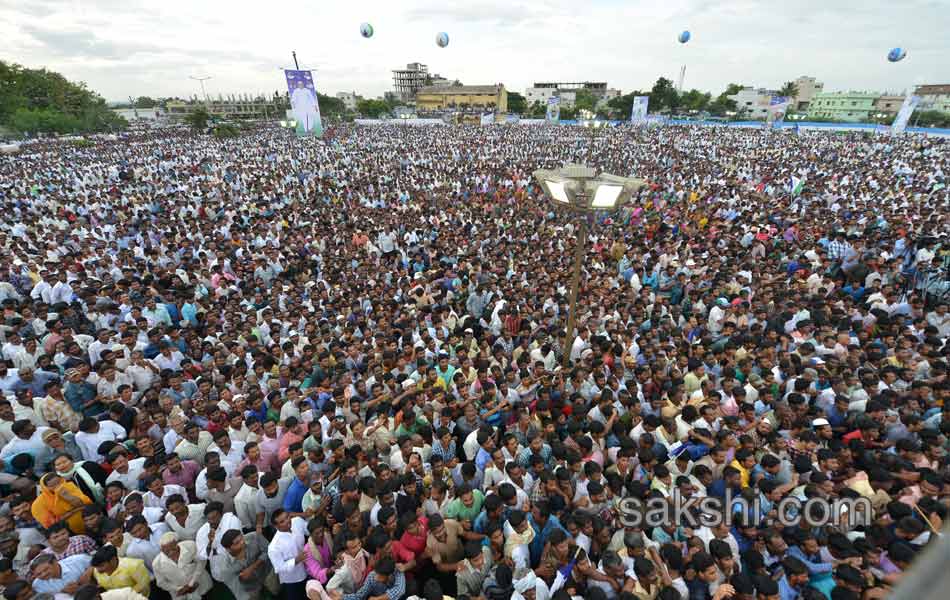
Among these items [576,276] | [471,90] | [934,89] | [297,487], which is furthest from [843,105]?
[297,487]

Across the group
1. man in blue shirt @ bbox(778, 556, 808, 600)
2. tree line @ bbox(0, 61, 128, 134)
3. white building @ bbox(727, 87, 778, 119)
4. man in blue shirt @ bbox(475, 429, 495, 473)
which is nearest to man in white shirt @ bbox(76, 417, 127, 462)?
man in blue shirt @ bbox(475, 429, 495, 473)

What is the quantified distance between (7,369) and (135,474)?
3.08 meters

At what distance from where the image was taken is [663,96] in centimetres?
5859

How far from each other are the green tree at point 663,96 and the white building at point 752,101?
33.2 ft

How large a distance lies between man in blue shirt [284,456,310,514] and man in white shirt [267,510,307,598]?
16.4 inches

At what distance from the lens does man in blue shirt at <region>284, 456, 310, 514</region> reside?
12.8 ft

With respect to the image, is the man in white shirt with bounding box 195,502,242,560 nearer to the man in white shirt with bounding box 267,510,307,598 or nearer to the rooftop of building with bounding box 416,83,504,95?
the man in white shirt with bounding box 267,510,307,598

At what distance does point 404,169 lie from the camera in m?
22.1

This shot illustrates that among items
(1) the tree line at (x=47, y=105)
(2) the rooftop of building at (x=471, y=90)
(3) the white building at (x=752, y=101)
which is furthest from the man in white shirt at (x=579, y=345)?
(2) the rooftop of building at (x=471, y=90)

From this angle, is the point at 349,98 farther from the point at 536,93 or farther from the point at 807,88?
the point at 807,88

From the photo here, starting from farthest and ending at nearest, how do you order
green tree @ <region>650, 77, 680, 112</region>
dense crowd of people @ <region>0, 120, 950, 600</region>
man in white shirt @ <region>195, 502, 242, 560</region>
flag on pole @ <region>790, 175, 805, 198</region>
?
green tree @ <region>650, 77, 680, 112</region>
flag on pole @ <region>790, 175, 805, 198</region>
man in white shirt @ <region>195, 502, 242, 560</region>
dense crowd of people @ <region>0, 120, 950, 600</region>

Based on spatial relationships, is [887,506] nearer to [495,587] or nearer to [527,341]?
[495,587]

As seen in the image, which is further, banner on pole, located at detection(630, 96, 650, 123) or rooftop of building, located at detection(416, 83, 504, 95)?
rooftop of building, located at detection(416, 83, 504, 95)

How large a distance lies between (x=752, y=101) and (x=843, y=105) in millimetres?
19207
